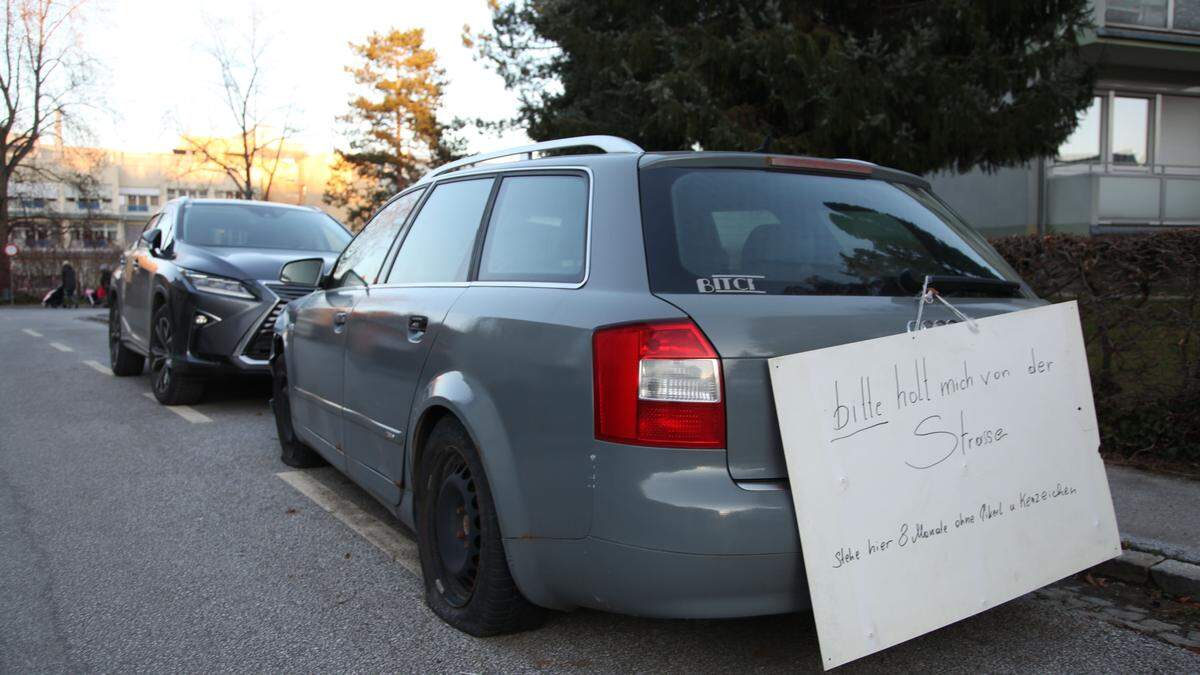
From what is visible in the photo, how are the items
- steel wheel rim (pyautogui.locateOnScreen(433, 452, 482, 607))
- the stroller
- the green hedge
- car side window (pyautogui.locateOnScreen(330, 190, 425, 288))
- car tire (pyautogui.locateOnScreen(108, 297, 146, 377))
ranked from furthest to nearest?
the stroller, car tire (pyautogui.locateOnScreen(108, 297, 146, 377)), the green hedge, car side window (pyautogui.locateOnScreen(330, 190, 425, 288)), steel wheel rim (pyautogui.locateOnScreen(433, 452, 482, 607))

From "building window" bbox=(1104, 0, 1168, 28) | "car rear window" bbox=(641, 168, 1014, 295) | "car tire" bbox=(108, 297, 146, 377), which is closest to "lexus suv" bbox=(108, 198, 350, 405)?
"car tire" bbox=(108, 297, 146, 377)

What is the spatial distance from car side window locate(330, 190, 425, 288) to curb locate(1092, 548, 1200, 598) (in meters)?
3.46

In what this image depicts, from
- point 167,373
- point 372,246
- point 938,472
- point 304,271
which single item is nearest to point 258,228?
point 167,373

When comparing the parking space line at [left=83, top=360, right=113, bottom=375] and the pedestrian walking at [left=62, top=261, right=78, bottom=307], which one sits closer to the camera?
the parking space line at [left=83, top=360, right=113, bottom=375]

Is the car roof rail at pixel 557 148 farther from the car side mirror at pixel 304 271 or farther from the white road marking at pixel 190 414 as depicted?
the white road marking at pixel 190 414

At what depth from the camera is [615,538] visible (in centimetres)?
264

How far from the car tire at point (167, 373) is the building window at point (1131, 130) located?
17.0 meters

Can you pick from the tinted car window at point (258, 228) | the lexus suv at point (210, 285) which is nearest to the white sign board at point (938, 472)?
the lexus suv at point (210, 285)

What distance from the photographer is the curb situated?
3711 mm

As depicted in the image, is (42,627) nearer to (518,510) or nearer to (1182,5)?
(518,510)

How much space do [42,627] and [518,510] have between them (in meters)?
1.91

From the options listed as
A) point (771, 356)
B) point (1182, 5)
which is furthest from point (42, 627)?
point (1182, 5)

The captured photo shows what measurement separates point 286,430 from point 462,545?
300cm

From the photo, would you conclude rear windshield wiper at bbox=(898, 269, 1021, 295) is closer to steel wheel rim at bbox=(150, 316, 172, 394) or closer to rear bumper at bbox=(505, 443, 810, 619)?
rear bumper at bbox=(505, 443, 810, 619)
